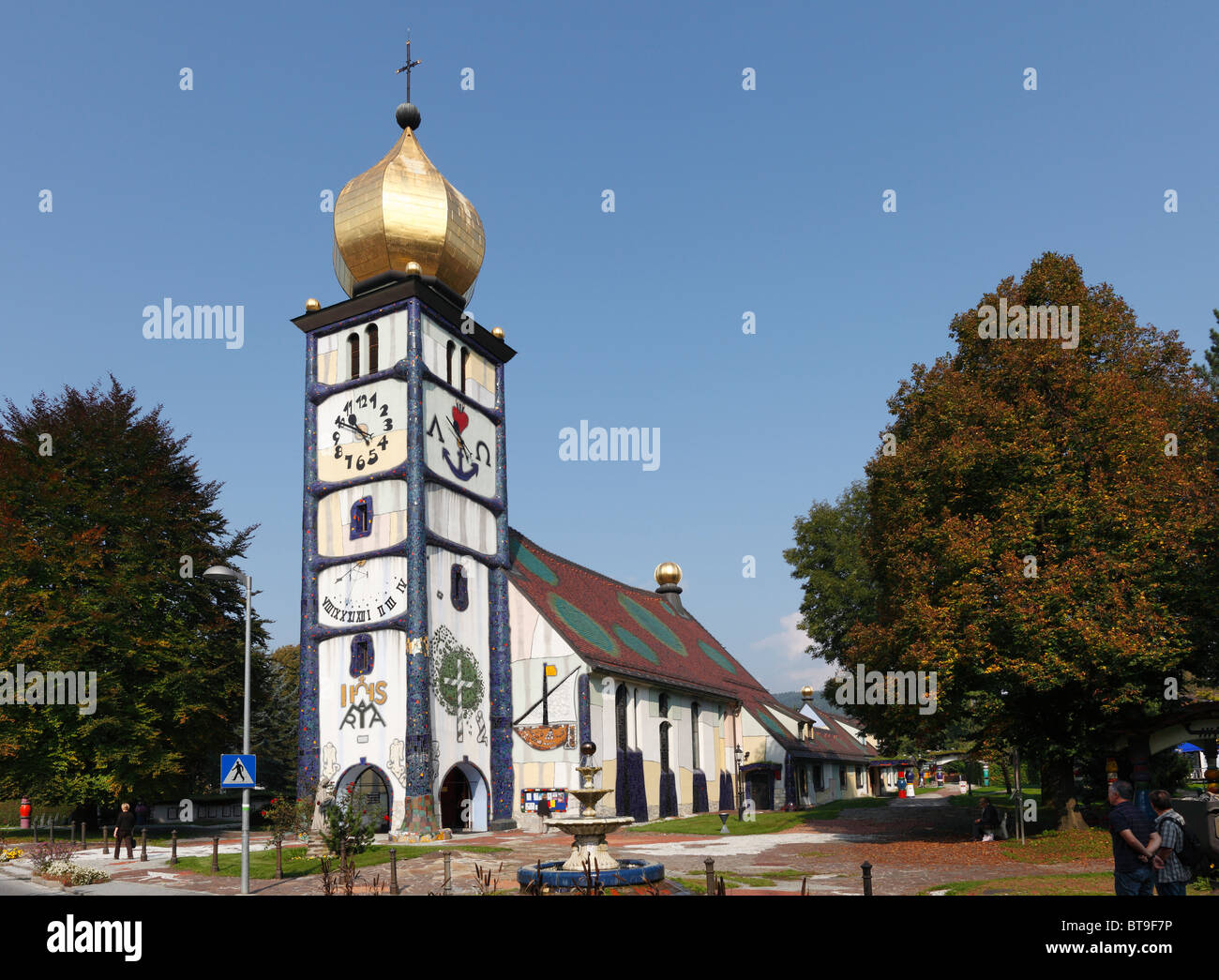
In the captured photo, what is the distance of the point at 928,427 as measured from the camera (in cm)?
2638

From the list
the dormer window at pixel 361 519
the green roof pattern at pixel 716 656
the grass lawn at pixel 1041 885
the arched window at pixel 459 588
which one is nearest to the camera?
the grass lawn at pixel 1041 885

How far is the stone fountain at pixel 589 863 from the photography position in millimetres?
15461

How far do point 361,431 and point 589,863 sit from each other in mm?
22461

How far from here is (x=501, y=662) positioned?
37156 millimetres

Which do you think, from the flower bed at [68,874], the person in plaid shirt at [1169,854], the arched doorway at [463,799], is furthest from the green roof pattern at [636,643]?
the person in plaid shirt at [1169,854]

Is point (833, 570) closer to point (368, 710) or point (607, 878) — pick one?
point (368, 710)

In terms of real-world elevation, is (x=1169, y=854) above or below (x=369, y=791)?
above

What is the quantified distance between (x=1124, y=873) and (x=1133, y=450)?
51.1 feet

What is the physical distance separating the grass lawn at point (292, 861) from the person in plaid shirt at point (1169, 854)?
17299mm

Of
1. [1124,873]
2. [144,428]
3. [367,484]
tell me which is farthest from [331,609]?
[1124,873]

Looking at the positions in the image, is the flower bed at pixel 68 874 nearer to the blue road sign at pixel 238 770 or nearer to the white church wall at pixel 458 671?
the blue road sign at pixel 238 770

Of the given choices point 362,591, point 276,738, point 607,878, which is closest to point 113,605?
point 362,591

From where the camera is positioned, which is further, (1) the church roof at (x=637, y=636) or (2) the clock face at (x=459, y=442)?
(1) the church roof at (x=637, y=636)
